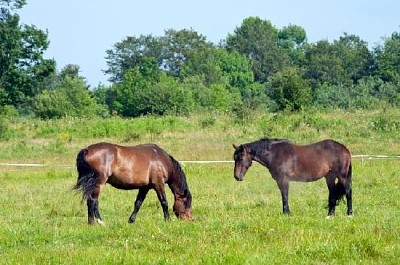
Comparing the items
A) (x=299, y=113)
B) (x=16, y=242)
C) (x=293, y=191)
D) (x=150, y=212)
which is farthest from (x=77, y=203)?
(x=299, y=113)

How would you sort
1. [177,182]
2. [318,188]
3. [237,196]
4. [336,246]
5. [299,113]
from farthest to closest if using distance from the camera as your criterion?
1. [299,113]
2. [318,188]
3. [237,196]
4. [177,182]
5. [336,246]

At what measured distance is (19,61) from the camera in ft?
181

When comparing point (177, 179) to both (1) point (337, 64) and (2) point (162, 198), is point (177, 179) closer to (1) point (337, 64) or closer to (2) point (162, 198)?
(2) point (162, 198)

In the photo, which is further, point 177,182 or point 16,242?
point 177,182

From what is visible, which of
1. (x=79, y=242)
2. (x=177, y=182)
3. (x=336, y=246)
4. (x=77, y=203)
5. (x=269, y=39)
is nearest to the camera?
(x=336, y=246)

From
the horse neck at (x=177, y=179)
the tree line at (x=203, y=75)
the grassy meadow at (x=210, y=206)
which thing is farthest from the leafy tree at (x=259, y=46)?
the horse neck at (x=177, y=179)

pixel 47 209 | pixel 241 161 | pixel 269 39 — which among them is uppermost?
pixel 269 39

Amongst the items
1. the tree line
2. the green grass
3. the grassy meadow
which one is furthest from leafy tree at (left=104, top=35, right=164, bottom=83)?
the green grass

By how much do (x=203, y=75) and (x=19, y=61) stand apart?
46.2 meters

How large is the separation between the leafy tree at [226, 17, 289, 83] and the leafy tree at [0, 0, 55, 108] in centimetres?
6044

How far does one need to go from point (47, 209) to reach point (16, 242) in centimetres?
645

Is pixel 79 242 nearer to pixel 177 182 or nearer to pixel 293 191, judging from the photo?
pixel 177 182

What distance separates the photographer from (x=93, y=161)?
13930 mm

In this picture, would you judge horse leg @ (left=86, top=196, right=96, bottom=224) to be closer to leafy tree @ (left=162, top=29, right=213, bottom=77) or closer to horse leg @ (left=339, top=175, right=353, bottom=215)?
horse leg @ (left=339, top=175, right=353, bottom=215)
